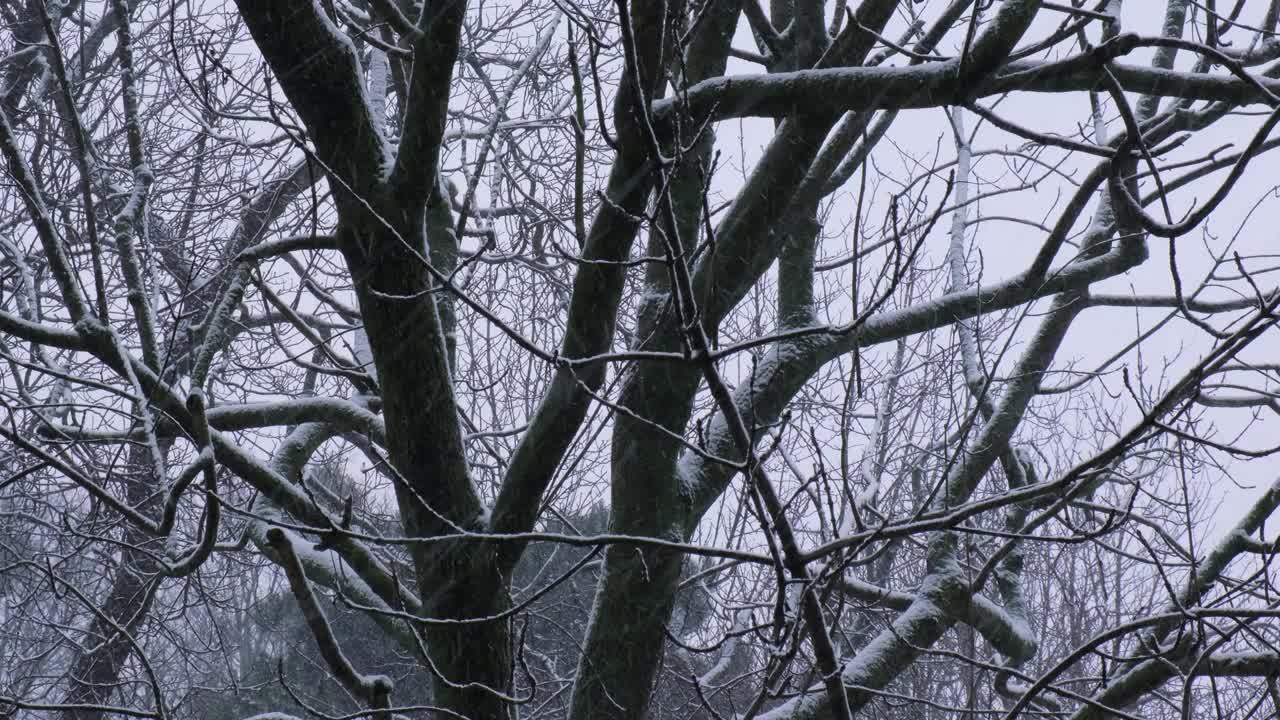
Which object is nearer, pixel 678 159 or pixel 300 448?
pixel 678 159

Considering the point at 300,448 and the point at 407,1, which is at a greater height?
the point at 407,1

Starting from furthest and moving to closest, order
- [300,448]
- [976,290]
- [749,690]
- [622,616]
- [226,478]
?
[749,690]
[226,478]
[300,448]
[976,290]
[622,616]

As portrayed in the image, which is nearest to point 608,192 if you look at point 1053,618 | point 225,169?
point 225,169

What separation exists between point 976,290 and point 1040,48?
4.30 feet

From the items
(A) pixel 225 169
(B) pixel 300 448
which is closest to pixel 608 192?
(B) pixel 300 448

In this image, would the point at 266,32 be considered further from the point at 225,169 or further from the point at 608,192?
the point at 225,169

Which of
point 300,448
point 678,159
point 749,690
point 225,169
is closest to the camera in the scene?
point 678,159

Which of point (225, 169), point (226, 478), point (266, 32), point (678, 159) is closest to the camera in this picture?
point (678, 159)

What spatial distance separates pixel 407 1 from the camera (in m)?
4.13

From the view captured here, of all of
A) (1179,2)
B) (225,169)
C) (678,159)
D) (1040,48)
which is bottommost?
(678,159)

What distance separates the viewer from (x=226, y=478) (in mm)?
6875

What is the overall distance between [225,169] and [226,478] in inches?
93.7

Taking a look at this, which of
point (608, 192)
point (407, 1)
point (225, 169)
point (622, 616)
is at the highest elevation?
point (225, 169)

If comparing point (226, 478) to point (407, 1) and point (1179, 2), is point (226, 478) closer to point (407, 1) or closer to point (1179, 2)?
point (407, 1)
